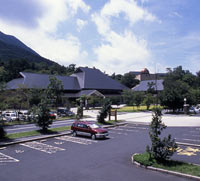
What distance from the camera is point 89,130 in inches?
746

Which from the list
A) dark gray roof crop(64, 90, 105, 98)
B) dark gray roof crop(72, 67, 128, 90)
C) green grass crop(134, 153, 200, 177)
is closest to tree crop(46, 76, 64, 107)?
dark gray roof crop(64, 90, 105, 98)

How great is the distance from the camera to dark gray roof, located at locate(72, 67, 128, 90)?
70906 millimetres

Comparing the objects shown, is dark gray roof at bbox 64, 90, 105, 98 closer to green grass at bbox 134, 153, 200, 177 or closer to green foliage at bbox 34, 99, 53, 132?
green foliage at bbox 34, 99, 53, 132

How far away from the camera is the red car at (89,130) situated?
18.4m

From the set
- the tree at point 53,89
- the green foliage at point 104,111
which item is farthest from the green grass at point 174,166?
the tree at point 53,89

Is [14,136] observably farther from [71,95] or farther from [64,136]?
[71,95]

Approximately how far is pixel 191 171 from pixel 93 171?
4.76 meters

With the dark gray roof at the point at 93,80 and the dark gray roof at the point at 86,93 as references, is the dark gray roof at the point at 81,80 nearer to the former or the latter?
the dark gray roof at the point at 93,80

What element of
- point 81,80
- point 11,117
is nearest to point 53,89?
point 11,117

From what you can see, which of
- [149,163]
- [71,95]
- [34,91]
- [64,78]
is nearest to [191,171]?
[149,163]

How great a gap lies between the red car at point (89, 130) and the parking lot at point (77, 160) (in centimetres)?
55

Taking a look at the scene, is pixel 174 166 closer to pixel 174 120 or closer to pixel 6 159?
pixel 6 159

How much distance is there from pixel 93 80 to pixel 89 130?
55426 millimetres

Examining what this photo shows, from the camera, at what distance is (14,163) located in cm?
1202
